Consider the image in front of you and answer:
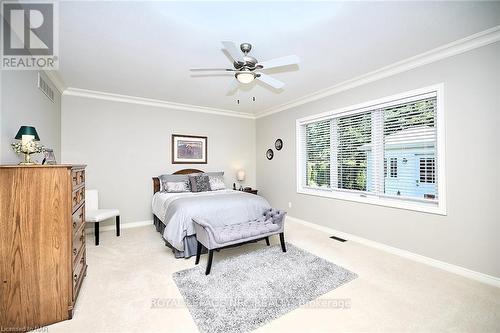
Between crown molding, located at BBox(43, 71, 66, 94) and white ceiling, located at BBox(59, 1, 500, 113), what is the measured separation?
9 centimetres

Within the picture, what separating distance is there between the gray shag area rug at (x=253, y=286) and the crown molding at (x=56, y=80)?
343cm

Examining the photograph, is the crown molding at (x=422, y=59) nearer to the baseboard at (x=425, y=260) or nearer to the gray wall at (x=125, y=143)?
the baseboard at (x=425, y=260)

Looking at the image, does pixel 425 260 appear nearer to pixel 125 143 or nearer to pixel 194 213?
pixel 194 213

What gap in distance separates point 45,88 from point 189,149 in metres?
2.66

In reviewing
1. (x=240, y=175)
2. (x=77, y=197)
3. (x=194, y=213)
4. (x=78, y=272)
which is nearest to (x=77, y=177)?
(x=77, y=197)

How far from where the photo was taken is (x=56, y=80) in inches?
139

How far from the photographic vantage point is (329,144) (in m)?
4.37

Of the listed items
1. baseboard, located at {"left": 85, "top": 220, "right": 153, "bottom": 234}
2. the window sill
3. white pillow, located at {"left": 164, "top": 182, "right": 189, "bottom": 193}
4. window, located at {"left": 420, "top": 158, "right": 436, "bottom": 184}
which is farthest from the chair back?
window, located at {"left": 420, "top": 158, "right": 436, "bottom": 184}

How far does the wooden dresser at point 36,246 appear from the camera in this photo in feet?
5.54

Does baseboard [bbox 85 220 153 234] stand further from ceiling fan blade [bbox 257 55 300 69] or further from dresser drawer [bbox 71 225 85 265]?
ceiling fan blade [bbox 257 55 300 69]

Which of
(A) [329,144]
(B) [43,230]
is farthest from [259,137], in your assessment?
(B) [43,230]

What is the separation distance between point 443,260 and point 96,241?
4.91 meters

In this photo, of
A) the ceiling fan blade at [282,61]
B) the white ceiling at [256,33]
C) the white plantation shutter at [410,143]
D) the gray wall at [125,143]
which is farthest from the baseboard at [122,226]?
the white plantation shutter at [410,143]

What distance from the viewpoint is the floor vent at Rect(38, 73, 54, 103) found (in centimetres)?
296
